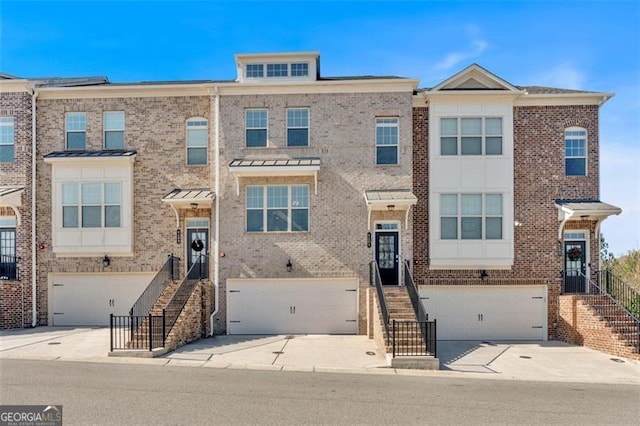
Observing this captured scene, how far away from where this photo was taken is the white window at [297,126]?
1670cm

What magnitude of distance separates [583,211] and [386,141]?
7080 millimetres

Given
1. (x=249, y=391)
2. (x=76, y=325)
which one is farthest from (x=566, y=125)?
(x=76, y=325)

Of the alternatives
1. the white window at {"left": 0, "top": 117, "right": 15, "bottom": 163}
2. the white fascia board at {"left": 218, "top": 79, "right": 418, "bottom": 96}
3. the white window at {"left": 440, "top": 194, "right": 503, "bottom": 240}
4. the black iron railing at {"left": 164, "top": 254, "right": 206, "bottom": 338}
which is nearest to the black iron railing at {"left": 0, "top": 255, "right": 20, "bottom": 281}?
the white window at {"left": 0, "top": 117, "right": 15, "bottom": 163}

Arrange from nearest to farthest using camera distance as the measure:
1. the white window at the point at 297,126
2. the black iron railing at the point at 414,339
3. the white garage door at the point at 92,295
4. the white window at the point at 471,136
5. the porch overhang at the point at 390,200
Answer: the black iron railing at the point at 414,339 → the porch overhang at the point at 390,200 → the white window at the point at 471,136 → the white window at the point at 297,126 → the white garage door at the point at 92,295

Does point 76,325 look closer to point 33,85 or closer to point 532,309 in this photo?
point 33,85

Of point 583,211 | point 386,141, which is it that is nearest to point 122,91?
point 386,141

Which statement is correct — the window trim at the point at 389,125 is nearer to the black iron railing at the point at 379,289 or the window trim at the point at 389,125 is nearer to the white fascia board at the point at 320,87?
the white fascia board at the point at 320,87

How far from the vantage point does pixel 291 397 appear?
884cm

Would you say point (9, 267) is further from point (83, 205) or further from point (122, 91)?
point (122, 91)

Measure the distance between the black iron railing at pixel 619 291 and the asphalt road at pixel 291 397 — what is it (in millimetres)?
6246

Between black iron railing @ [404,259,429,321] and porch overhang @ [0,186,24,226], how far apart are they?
13.9m

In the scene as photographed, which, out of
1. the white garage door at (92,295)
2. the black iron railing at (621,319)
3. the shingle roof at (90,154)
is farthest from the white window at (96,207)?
the black iron railing at (621,319)

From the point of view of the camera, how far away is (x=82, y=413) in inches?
300

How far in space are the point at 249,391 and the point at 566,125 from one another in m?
14.5
